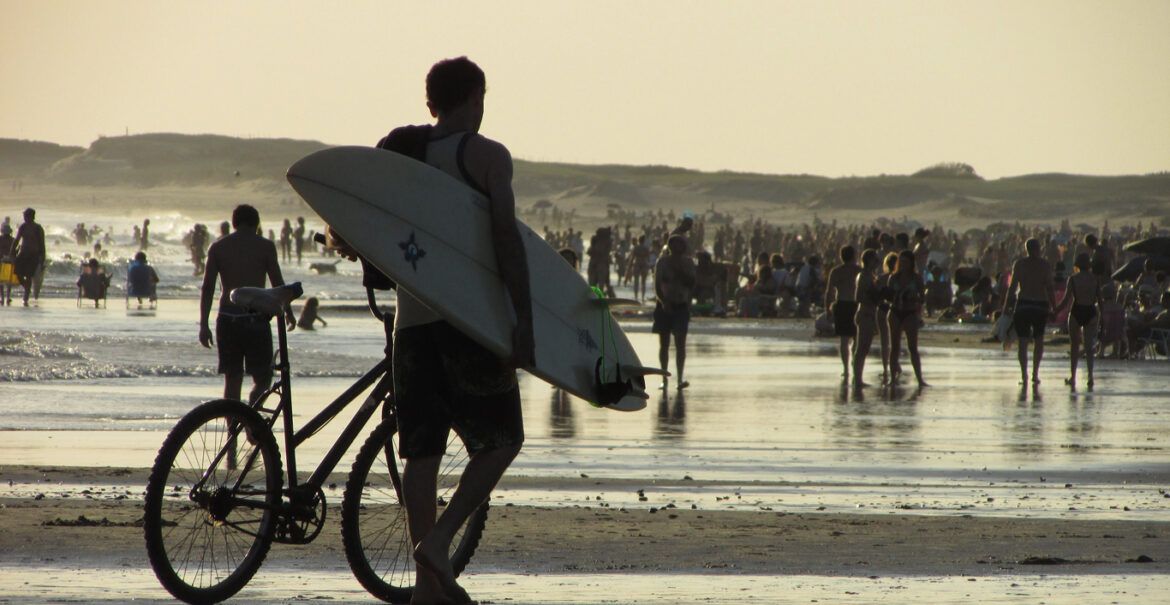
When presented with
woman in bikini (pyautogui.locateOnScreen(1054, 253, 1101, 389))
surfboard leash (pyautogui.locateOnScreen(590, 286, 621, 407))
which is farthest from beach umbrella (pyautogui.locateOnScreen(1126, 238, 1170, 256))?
surfboard leash (pyautogui.locateOnScreen(590, 286, 621, 407))

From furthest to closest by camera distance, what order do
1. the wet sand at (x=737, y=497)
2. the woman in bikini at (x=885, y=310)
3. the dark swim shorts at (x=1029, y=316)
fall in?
the woman in bikini at (x=885, y=310)
the dark swim shorts at (x=1029, y=316)
the wet sand at (x=737, y=497)

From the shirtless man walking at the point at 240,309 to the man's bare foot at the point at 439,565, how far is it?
18.3 feet

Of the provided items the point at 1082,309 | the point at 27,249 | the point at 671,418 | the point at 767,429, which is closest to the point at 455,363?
the point at 767,429

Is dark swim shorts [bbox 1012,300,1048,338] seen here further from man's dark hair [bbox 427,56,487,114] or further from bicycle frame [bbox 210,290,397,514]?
man's dark hair [bbox 427,56,487,114]

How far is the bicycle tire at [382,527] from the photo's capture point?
6887 millimetres

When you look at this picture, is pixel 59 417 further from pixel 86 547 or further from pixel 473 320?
pixel 473 320

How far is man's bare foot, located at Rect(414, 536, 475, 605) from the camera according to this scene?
6340 millimetres

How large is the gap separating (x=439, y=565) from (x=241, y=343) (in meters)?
6.00

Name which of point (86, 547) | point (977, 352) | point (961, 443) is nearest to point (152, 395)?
point (961, 443)

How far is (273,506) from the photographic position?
22.6ft

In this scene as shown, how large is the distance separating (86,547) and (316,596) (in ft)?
5.78

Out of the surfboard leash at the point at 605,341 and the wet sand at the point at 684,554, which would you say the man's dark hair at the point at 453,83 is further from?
the wet sand at the point at 684,554

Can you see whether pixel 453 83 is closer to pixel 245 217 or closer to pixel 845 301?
pixel 245 217

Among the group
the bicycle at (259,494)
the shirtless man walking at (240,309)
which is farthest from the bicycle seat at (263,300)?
the shirtless man walking at (240,309)
